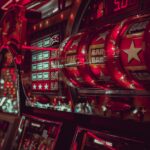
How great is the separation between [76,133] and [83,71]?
0.45 metres

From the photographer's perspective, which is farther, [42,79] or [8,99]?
[8,99]

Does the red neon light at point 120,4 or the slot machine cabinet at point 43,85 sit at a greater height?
the red neon light at point 120,4

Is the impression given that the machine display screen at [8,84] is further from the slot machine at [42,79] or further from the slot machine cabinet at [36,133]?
the slot machine cabinet at [36,133]

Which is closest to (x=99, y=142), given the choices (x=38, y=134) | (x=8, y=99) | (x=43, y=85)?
(x=38, y=134)

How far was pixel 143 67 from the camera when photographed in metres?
1.84

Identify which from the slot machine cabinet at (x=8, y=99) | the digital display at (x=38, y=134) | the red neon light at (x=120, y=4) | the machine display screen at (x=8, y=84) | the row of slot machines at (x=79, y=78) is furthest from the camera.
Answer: the machine display screen at (x=8, y=84)

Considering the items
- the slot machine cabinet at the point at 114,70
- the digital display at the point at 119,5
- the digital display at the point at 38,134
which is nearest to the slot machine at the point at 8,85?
the digital display at the point at 38,134

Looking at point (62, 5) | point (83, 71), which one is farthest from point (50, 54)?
point (83, 71)

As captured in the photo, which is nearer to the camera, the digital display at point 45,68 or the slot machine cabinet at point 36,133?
the slot machine cabinet at point 36,133

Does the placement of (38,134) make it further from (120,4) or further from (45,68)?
(120,4)

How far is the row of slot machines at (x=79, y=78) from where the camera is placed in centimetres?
196

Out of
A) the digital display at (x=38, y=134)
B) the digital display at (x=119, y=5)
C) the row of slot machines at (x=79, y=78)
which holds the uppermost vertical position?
the digital display at (x=119, y=5)

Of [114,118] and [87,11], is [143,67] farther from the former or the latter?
[87,11]

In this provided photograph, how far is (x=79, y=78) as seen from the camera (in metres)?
2.44
